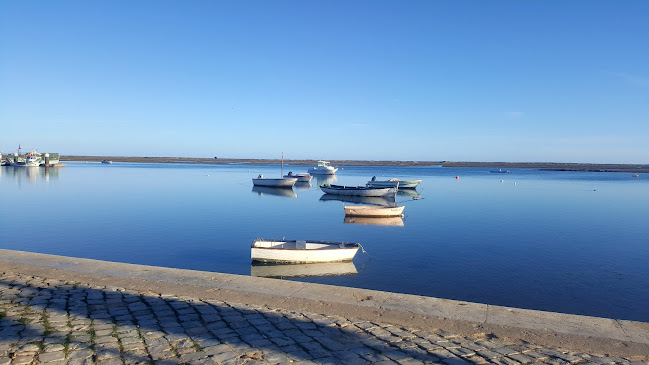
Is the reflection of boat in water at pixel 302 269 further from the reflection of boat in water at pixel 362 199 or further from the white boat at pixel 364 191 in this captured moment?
the white boat at pixel 364 191

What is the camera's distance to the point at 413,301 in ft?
27.5

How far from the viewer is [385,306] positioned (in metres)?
8.02

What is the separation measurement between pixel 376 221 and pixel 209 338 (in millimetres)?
23917

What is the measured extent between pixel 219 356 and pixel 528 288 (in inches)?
448

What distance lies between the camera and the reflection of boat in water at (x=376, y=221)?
28438 millimetres

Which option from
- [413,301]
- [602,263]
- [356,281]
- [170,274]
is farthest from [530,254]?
[170,274]

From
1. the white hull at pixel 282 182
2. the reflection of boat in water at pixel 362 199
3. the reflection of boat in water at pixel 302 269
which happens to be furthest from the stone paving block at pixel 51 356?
the white hull at pixel 282 182

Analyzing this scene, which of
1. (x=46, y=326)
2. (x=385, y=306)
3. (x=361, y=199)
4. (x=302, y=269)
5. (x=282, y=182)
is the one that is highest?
(x=46, y=326)

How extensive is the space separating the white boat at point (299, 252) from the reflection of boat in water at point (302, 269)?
0.58ft

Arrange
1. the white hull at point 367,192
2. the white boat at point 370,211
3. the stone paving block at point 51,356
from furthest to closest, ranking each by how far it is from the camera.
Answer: the white hull at point 367,192
the white boat at point 370,211
the stone paving block at point 51,356

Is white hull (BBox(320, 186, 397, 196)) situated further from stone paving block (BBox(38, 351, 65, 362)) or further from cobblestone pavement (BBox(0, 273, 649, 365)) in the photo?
stone paving block (BBox(38, 351, 65, 362))

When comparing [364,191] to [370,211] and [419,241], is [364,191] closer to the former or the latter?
[370,211]

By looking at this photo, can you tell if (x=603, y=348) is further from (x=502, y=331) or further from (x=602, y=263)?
(x=602, y=263)

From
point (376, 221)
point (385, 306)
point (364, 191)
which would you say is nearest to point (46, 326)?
point (385, 306)
